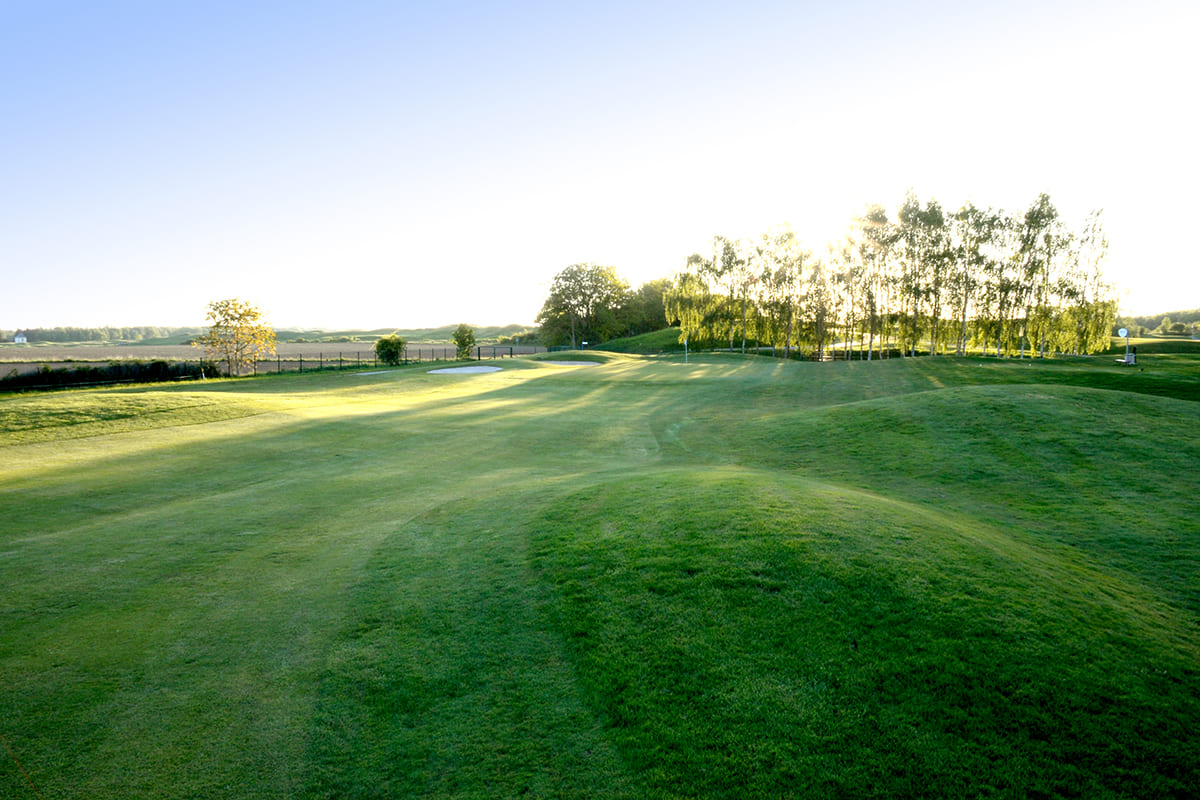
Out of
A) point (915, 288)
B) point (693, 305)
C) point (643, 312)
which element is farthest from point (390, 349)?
point (643, 312)

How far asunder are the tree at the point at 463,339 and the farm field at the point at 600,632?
5143 centimetres

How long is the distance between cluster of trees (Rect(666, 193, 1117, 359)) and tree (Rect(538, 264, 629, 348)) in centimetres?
3807

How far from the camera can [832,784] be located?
3.86m

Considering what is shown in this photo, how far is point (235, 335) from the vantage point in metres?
50.3

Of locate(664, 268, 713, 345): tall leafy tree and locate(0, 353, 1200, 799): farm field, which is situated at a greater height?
locate(664, 268, 713, 345): tall leafy tree

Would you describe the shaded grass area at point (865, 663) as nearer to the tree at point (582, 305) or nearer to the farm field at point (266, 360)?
the farm field at point (266, 360)

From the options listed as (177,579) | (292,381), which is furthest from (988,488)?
(292,381)

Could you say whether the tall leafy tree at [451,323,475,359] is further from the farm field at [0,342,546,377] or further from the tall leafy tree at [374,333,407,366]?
the tall leafy tree at [374,333,407,366]

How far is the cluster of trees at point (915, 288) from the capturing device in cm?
4550

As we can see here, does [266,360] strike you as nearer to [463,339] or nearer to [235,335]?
[235,335]

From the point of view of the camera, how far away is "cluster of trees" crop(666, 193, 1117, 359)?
149ft


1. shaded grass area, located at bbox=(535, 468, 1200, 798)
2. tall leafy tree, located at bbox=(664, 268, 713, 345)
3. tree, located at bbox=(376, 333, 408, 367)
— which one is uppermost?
tall leafy tree, located at bbox=(664, 268, 713, 345)

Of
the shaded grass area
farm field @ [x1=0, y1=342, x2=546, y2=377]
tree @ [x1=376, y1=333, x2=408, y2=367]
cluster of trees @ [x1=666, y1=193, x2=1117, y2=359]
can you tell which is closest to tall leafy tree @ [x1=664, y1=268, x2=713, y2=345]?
cluster of trees @ [x1=666, y1=193, x2=1117, y2=359]

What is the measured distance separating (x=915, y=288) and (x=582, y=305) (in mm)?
63318
